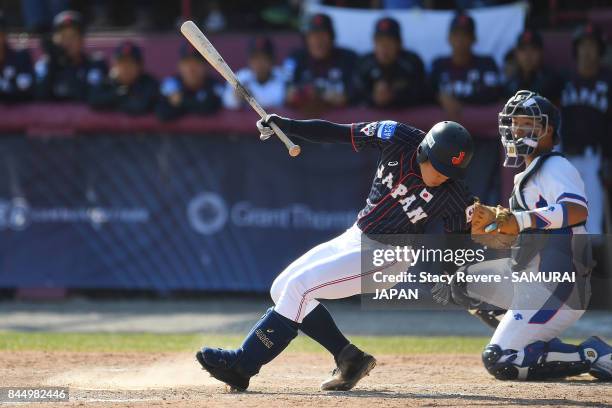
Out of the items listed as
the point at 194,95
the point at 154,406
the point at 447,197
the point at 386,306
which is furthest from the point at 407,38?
the point at 154,406

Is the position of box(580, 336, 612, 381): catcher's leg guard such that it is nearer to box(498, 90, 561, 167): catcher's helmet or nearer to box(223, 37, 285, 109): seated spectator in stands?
box(498, 90, 561, 167): catcher's helmet

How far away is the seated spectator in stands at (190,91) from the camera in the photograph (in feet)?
33.9

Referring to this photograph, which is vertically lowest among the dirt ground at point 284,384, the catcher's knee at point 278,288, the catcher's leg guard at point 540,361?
the dirt ground at point 284,384

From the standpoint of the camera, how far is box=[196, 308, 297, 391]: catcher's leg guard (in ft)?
18.7

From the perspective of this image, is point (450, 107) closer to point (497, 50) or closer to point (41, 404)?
point (497, 50)

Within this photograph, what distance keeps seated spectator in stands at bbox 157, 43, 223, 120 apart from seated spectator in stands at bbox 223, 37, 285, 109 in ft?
0.55

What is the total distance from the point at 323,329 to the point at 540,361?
1.31 metres

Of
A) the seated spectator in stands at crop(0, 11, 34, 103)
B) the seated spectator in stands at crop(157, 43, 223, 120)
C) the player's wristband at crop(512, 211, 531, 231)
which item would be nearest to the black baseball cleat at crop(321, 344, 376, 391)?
the player's wristband at crop(512, 211, 531, 231)

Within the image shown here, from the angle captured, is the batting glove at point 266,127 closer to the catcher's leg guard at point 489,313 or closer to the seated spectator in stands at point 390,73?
the catcher's leg guard at point 489,313

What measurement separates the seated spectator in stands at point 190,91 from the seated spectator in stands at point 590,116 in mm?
3344

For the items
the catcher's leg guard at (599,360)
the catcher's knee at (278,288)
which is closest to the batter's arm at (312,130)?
the catcher's knee at (278,288)

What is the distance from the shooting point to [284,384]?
6.29m

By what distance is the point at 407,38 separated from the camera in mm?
11016

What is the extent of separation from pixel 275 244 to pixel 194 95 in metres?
1.67
